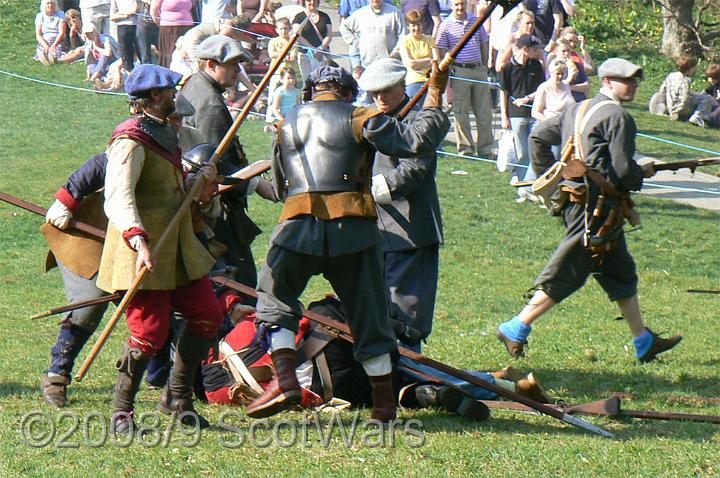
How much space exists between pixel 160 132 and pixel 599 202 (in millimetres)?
3087

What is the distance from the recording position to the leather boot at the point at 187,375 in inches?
241

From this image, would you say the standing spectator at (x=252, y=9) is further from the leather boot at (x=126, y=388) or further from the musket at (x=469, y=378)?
the leather boot at (x=126, y=388)

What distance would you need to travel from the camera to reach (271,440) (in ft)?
19.3

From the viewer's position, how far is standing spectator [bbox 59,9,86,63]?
1929 cm

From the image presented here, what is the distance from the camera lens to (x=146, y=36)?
17266mm

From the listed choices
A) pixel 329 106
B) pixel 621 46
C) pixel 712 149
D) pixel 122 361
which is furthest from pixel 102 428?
pixel 621 46

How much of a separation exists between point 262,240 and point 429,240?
548 centimetres

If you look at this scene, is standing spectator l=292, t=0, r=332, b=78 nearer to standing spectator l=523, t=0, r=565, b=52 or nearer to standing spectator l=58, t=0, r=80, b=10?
standing spectator l=523, t=0, r=565, b=52

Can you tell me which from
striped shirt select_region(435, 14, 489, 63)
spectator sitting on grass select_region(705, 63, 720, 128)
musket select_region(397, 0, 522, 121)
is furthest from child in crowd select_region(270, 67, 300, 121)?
musket select_region(397, 0, 522, 121)

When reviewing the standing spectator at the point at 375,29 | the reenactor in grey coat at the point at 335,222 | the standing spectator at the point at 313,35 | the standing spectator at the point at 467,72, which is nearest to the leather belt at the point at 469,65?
the standing spectator at the point at 467,72

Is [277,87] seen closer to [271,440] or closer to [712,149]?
[712,149]

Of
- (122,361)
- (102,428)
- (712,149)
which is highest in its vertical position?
(122,361)

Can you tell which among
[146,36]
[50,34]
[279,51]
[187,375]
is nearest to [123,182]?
[187,375]

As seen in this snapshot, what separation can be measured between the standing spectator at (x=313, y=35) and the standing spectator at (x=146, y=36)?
2.36m
